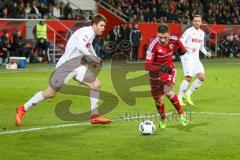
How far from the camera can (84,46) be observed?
1228 cm

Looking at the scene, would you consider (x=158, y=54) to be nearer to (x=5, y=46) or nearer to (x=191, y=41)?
(x=191, y=41)

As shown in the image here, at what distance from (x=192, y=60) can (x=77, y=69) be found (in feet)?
16.9

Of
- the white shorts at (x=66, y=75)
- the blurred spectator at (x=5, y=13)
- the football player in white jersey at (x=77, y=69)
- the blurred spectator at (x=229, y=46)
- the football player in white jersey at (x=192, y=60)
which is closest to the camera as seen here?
the football player in white jersey at (x=77, y=69)

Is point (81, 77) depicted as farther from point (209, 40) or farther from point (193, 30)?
point (209, 40)

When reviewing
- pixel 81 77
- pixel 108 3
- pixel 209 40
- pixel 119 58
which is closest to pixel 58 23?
pixel 119 58

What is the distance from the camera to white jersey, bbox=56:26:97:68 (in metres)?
12.3

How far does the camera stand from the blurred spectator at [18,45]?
3097 cm

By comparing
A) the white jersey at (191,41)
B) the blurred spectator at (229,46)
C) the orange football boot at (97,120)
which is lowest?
the blurred spectator at (229,46)

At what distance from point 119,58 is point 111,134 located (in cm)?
2541

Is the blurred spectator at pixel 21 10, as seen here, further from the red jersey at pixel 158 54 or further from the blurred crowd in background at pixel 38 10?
the red jersey at pixel 158 54

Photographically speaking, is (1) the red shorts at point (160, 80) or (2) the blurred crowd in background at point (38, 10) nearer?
(1) the red shorts at point (160, 80)

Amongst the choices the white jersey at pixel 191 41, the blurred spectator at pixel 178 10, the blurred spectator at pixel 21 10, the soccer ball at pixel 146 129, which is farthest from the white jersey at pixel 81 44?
the blurred spectator at pixel 178 10

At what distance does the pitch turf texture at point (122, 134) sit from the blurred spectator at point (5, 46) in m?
12.1

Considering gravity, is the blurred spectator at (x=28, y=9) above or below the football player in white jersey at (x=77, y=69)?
above
